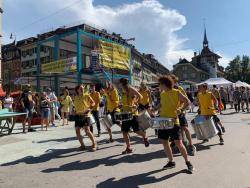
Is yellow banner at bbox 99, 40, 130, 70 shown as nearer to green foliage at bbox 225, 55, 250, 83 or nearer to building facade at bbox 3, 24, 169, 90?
building facade at bbox 3, 24, 169, 90

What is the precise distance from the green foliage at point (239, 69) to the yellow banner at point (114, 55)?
271 feet

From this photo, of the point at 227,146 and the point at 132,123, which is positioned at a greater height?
the point at 132,123

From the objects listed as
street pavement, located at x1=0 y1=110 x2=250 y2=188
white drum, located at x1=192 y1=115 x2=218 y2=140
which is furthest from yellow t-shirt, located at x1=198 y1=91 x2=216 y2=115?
street pavement, located at x1=0 y1=110 x2=250 y2=188

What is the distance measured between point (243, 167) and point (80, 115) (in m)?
4.11

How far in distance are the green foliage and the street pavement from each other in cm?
10103

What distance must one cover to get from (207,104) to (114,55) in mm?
19560

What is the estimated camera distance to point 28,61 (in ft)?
240

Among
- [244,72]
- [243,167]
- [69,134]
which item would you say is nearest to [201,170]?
[243,167]

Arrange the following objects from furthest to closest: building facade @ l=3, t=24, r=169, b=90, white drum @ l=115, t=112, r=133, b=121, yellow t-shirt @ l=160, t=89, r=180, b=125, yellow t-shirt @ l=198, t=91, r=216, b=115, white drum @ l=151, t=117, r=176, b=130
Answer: building facade @ l=3, t=24, r=169, b=90
yellow t-shirt @ l=198, t=91, r=216, b=115
white drum @ l=115, t=112, r=133, b=121
yellow t-shirt @ l=160, t=89, r=180, b=125
white drum @ l=151, t=117, r=176, b=130

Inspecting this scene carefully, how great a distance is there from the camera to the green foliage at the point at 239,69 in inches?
4142

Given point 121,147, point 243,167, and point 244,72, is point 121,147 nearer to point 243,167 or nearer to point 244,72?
point 243,167

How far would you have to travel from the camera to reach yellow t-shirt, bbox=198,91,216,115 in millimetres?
9219

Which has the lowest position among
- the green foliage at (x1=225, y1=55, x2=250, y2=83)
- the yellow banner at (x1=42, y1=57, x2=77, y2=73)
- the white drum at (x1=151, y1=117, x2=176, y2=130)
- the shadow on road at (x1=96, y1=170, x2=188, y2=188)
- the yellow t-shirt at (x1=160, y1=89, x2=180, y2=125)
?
the shadow on road at (x1=96, y1=170, x2=188, y2=188)

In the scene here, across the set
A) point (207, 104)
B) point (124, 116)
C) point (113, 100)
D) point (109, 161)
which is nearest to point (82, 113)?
point (124, 116)
